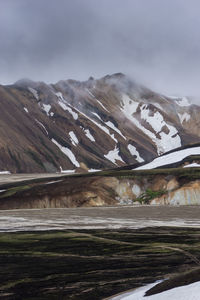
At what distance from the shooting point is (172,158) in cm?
10281

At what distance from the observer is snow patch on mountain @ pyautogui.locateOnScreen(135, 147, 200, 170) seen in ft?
331

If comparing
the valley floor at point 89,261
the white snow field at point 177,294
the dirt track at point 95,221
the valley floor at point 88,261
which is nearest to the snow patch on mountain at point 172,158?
the dirt track at point 95,221

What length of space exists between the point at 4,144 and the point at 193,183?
12236 centimetres

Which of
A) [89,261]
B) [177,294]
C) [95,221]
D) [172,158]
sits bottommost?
[95,221]

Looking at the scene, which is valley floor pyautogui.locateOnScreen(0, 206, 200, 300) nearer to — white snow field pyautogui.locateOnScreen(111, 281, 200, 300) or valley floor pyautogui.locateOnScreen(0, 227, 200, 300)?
valley floor pyautogui.locateOnScreen(0, 227, 200, 300)

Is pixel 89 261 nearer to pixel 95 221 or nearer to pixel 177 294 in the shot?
pixel 177 294

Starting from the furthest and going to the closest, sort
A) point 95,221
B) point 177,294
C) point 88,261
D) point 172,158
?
point 172,158 < point 95,221 < point 88,261 < point 177,294

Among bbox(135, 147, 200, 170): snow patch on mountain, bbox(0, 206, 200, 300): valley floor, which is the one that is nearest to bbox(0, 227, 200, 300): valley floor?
bbox(0, 206, 200, 300): valley floor

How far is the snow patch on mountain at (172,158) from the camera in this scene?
10075cm

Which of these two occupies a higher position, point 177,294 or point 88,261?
point 177,294

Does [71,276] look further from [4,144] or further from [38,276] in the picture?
[4,144]

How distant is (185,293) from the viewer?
13.1 meters

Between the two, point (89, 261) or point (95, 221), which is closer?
point (89, 261)

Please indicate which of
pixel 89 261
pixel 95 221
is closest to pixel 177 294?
pixel 89 261
